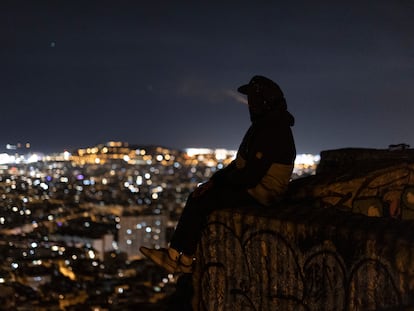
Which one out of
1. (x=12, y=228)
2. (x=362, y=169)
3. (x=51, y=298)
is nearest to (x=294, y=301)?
(x=362, y=169)

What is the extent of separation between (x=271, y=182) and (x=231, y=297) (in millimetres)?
648

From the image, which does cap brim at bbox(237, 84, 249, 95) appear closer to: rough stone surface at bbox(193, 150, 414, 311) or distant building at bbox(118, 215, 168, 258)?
rough stone surface at bbox(193, 150, 414, 311)

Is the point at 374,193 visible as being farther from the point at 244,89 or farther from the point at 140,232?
the point at 140,232

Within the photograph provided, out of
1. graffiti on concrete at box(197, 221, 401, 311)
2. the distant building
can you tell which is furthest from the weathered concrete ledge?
the distant building

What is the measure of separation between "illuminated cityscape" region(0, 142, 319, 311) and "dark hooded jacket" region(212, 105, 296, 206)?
1.85m

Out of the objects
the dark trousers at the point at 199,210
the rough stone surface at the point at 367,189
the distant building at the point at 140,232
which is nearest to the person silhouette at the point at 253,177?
the dark trousers at the point at 199,210

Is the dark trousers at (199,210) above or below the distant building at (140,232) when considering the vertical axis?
above

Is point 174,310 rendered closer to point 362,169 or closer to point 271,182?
point 271,182

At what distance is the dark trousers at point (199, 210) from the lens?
10.8 ft

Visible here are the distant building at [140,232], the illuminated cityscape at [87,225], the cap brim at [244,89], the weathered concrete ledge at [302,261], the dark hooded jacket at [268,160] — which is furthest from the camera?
the distant building at [140,232]

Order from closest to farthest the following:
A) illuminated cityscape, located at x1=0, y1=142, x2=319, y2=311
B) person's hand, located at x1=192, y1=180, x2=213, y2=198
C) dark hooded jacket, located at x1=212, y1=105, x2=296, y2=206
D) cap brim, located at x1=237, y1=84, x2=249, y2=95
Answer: dark hooded jacket, located at x1=212, y1=105, x2=296, y2=206
person's hand, located at x1=192, y1=180, x2=213, y2=198
cap brim, located at x1=237, y1=84, x2=249, y2=95
illuminated cityscape, located at x1=0, y1=142, x2=319, y2=311

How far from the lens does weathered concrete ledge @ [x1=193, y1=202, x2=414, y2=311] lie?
228 centimetres

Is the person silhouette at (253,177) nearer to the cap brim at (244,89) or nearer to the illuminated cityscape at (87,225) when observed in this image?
the cap brim at (244,89)

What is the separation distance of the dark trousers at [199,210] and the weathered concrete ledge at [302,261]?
46 mm
